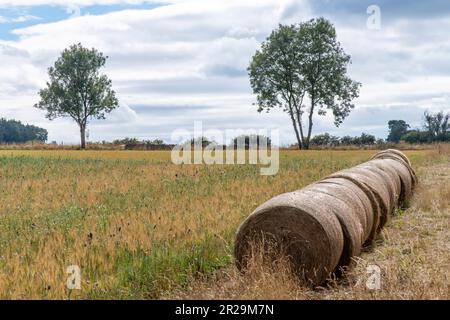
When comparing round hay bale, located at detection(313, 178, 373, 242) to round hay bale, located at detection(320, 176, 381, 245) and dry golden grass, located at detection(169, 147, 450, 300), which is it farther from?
dry golden grass, located at detection(169, 147, 450, 300)

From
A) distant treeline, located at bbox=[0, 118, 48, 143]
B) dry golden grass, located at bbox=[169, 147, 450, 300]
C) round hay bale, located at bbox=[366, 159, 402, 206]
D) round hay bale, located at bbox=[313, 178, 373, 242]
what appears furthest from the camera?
distant treeline, located at bbox=[0, 118, 48, 143]

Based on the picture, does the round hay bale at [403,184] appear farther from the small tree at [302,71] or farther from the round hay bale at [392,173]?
the small tree at [302,71]

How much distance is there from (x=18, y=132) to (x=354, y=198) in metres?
129

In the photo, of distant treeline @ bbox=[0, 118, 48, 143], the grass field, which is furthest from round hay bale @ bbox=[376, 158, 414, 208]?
distant treeline @ bbox=[0, 118, 48, 143]

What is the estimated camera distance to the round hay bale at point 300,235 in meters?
7.09

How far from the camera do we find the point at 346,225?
25.0 feet

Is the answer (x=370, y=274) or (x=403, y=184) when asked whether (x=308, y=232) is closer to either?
(x=370, y=274)

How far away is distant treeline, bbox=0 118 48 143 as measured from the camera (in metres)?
125

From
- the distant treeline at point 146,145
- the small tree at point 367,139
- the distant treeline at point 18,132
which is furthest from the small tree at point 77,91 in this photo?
the distant treeline at point 18,132

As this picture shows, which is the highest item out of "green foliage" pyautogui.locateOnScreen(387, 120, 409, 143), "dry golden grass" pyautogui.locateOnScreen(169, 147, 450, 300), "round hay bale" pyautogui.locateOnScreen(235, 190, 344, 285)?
"green foliage" pyautogui.locateOnScreen(387, 120, 409, 143)

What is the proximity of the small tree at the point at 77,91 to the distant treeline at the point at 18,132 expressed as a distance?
184ft

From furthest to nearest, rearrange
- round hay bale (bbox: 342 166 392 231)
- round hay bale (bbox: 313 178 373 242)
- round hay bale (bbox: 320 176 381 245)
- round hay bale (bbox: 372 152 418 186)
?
round hay bale (bbox: 372 152 418 186), round hay bale (bbox: 342 166 392 231), round hay bale (bbox: 320 176 381 245), round hay bale (bbox: 313 178 373 242)

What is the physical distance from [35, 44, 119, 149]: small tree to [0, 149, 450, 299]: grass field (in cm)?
5852

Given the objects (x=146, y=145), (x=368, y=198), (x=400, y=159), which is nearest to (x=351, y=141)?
(x=146, y=145)
